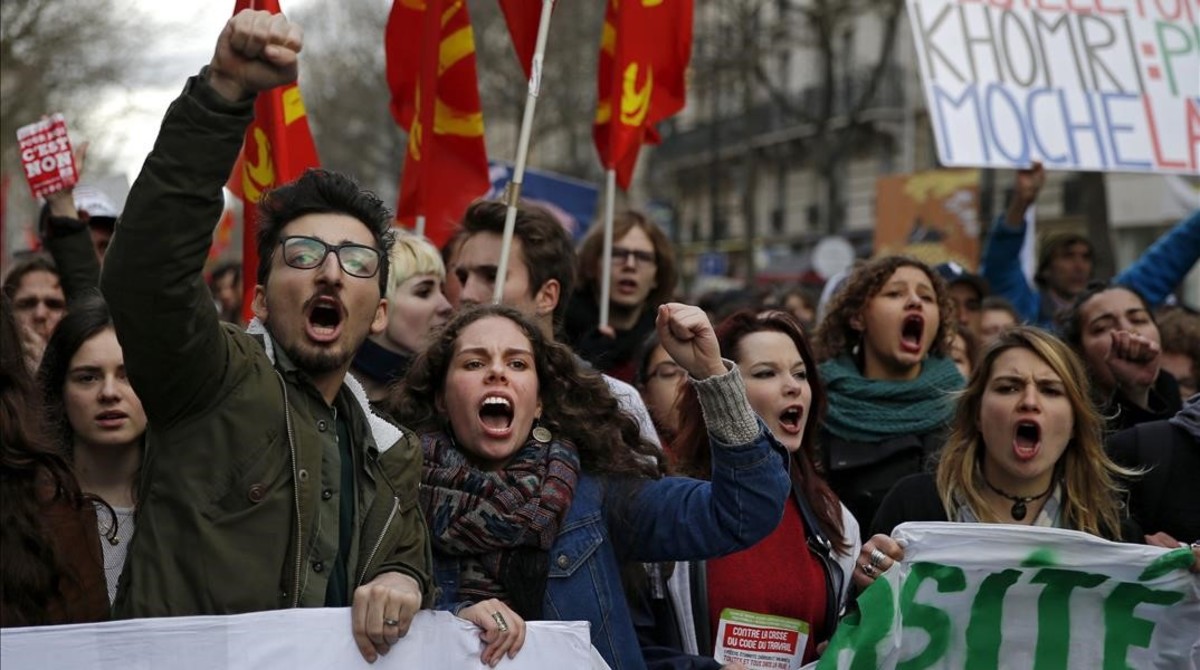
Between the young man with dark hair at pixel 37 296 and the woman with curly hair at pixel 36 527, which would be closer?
the woman with curly hair at pixel 36 527

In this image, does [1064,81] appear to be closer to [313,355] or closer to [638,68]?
[638,68]

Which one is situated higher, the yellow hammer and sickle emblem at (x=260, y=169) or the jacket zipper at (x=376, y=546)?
the yellow hammer and sickle emblem at (x=260, y=169)

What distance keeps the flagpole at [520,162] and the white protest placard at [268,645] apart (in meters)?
1.31

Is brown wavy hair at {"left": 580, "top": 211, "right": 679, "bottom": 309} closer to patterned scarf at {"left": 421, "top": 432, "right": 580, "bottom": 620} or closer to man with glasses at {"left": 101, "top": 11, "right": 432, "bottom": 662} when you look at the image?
patterned scarf at {"left": 421, "top": 432, "right": 580, "bottom": 620}

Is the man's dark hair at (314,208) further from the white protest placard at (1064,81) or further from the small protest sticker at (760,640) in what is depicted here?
the white protest placard at (1064,81)

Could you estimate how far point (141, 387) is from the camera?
2531mm

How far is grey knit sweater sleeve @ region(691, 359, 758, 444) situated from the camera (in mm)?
3104

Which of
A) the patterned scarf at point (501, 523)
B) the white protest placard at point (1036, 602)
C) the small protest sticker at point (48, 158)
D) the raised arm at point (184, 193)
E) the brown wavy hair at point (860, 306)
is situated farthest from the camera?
the small protest sticker at point (48, 158)

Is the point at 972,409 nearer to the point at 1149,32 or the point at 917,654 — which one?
the point at 917,654

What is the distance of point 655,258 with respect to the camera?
6145 mm

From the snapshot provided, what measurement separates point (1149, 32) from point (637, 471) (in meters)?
4.78

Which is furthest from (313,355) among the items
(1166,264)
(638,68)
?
(1166,264)

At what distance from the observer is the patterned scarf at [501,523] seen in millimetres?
3102

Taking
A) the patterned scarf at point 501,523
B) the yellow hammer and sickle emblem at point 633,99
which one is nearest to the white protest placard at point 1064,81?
the yellow hammer and sickle emblem at point 633,99
